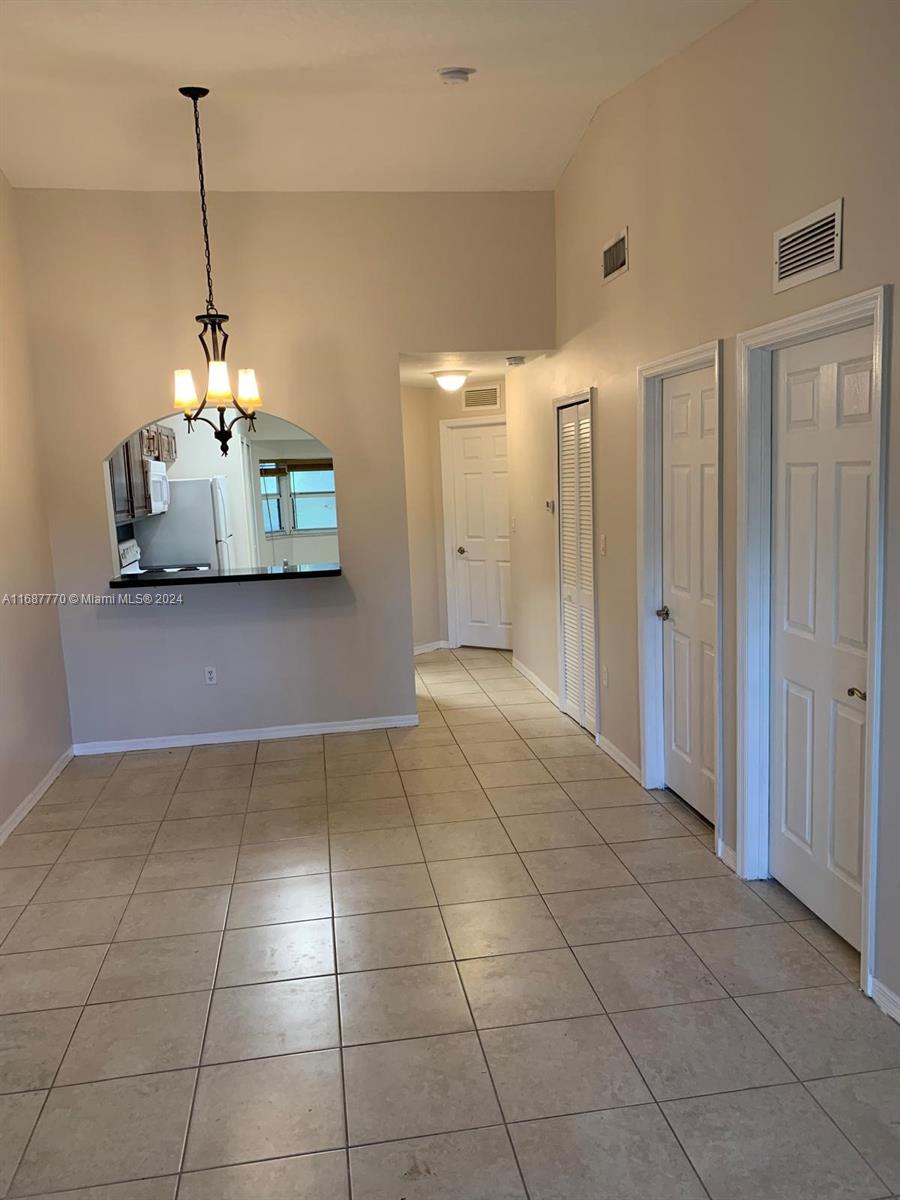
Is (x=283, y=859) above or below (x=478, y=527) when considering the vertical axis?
below

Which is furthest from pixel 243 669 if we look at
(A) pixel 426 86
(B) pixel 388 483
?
(A) pixel 426 86

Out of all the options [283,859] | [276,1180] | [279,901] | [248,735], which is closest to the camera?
[276,1180]

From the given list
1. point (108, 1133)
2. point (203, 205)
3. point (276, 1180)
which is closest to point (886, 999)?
point (276, 1180)

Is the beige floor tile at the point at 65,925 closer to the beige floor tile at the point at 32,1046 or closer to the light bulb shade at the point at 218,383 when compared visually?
the beige floor tile at the point at 32,1046

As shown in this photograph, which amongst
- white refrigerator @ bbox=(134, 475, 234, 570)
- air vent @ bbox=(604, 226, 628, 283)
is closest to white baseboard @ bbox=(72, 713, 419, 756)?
white refrigerator @ bbox=(134, 475, 234, 570)

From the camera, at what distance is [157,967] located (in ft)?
9.04

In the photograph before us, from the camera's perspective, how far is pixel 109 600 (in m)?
4.85

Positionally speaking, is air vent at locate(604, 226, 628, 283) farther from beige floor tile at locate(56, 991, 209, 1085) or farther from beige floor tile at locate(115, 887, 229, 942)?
beige floor tile at locate(56, 991, 209, 1085)

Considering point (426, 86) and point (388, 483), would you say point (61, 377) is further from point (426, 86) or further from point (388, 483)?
point (426, 86)

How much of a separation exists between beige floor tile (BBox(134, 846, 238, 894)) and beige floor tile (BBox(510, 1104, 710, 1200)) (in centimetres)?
176

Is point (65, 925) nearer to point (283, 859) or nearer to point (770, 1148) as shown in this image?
point (283, 859)

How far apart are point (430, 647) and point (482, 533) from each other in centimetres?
114

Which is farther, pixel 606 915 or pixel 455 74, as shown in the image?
pixel 455 74

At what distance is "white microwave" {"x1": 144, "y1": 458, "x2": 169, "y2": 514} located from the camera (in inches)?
221
